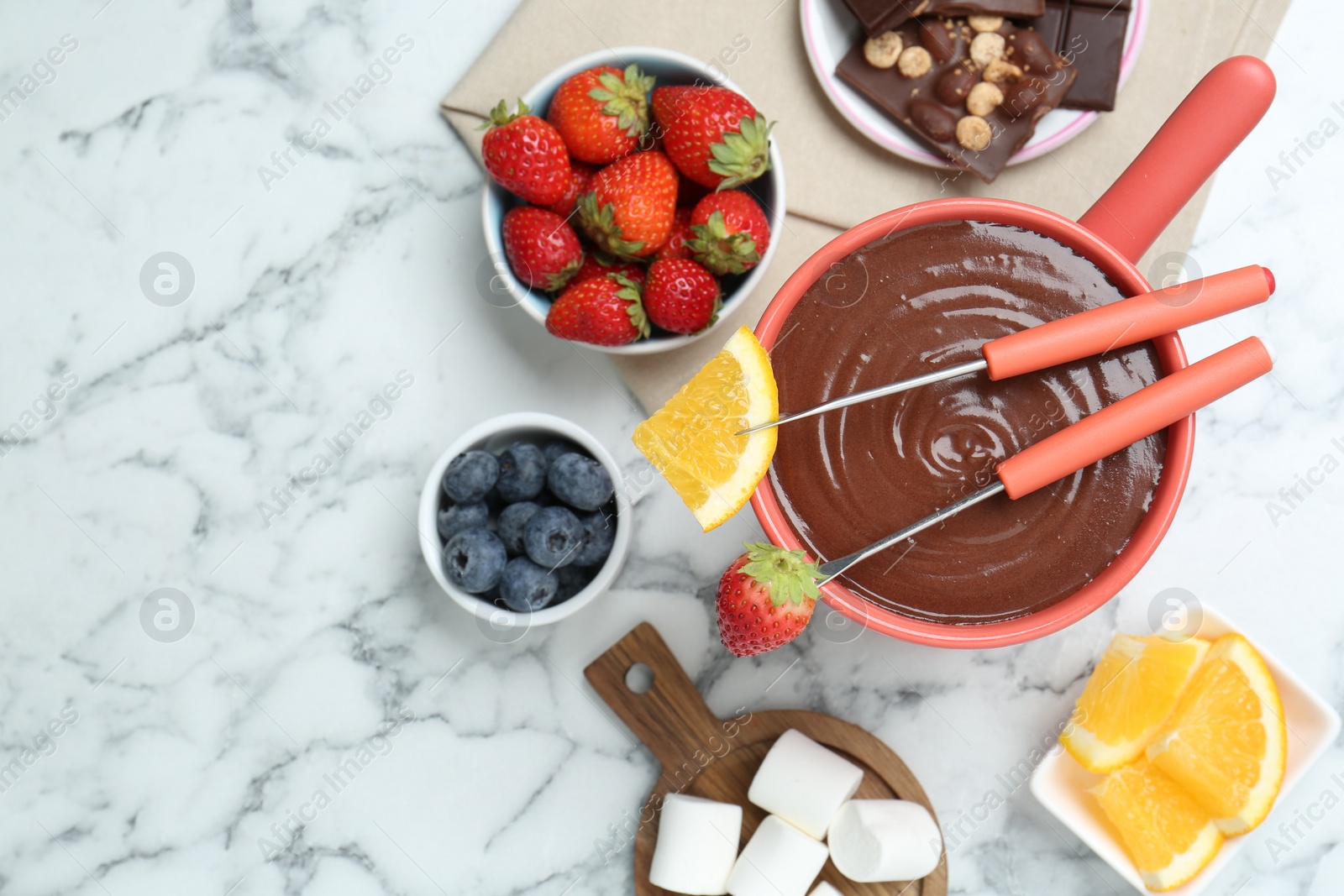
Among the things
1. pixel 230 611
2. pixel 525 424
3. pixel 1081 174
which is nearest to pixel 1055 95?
pixel 1081 174

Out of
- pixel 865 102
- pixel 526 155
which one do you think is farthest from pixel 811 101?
pixel 526 155

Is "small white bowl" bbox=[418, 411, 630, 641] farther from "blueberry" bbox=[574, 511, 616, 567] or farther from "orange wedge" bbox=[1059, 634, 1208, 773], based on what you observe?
"orange wedge" bbox=[1059, 634, 1208, 773]

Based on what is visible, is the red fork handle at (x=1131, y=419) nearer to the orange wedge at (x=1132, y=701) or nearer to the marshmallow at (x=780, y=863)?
the orange wedge at (x=1132, y=701)

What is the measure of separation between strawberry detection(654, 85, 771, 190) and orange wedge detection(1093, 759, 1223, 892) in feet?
2.78

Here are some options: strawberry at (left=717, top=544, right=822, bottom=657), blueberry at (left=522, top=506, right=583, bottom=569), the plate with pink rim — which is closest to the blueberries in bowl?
blueberry at (left=522, top=506, right=583, bottom=569)

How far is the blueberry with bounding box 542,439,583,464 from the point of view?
45.6 inches

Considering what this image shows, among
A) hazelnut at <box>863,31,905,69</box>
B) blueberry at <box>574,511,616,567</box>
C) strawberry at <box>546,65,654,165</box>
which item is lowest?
blueberry at <box>574,511,616,567</box>

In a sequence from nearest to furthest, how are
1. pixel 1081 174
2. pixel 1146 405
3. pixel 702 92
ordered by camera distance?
pixel 1146 405
pixel 702 92
pixel 1081 174

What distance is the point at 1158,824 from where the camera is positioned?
3.76 feet

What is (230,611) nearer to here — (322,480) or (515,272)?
(322,480)

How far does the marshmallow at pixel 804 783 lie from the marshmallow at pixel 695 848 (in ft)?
0.19

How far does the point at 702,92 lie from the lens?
1062mm

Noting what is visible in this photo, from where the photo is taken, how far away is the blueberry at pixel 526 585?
1111 millimetres

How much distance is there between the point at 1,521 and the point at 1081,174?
1.49 m
